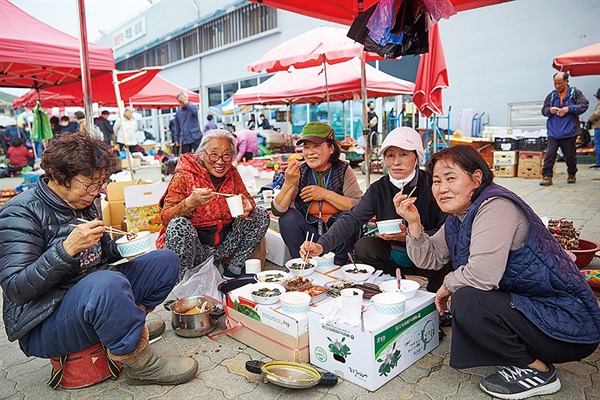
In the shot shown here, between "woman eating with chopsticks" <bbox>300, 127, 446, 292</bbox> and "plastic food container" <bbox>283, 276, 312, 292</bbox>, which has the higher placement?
"woman eating with chopsticks" <bbox>300, 127, 446, 292</bbox>

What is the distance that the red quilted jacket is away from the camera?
3301 mm

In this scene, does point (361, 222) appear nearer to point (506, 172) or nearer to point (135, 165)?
point (506, 172)

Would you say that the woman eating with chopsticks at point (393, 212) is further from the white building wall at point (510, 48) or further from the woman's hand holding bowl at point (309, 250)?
the white building wall at point (510, 48)

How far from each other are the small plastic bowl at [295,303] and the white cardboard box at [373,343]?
5cm

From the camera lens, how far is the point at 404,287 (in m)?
2.37

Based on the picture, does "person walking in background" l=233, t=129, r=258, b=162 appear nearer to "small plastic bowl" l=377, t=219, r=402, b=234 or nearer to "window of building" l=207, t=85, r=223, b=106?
"small plastic bowl" l=377, t=219, r=402, b=234

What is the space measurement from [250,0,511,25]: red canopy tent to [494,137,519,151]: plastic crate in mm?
6976

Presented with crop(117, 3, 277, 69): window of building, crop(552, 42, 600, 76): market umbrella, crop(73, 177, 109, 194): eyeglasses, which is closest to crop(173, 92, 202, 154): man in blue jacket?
crop(552, 42, 600, 76): market umbrella

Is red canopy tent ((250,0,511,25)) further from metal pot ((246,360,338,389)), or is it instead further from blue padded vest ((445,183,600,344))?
metal pot ((246,360,338,389))

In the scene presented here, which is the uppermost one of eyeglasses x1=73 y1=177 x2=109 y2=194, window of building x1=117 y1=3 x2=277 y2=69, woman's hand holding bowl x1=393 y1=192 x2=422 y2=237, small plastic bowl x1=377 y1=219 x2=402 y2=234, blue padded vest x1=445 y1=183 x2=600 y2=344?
window of building x1=117 y1=3 x2=277 y2=69

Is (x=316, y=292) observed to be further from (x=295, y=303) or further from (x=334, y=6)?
(x=334, y=6)

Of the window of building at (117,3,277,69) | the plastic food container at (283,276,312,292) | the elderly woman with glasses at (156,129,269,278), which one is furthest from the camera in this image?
the window of building at (117,3,277,69)

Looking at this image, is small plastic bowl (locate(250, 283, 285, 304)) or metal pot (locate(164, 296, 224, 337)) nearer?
small plastic bowl (locate(250, 283, 285, 304))

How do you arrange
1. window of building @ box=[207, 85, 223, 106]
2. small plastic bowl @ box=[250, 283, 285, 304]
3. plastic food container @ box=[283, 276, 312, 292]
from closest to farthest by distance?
small plastic bowl @ box=[250, 283, 285, 304]
plastic food container @ box=[283, 276, 312, 292]
window of building @ box=[207, 85, 223, 106]
